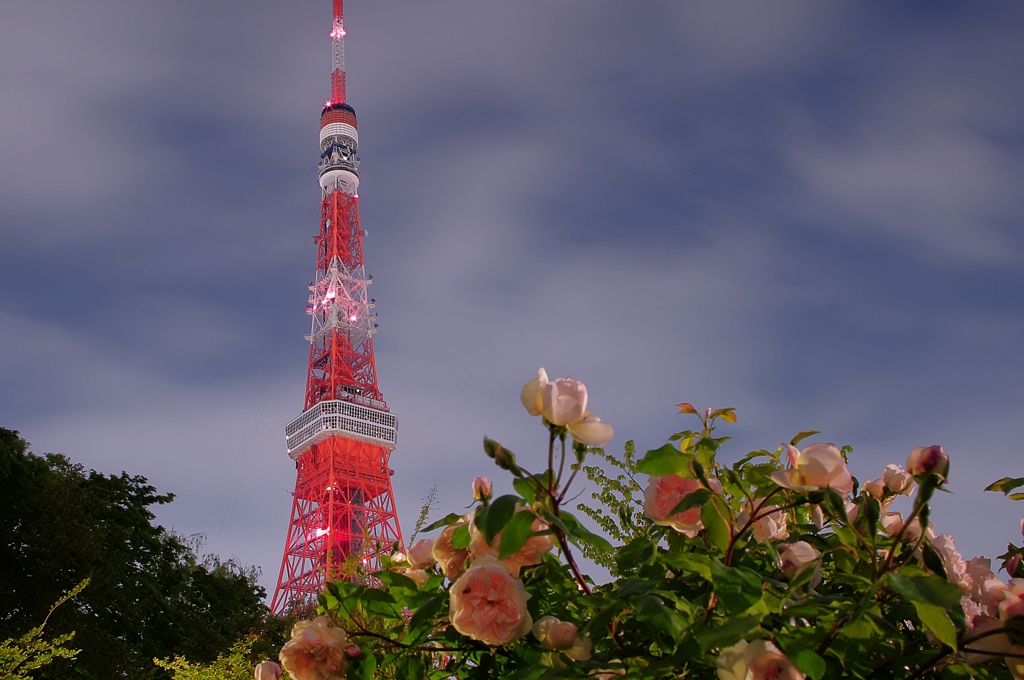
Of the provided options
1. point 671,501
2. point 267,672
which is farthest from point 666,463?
point 267,672

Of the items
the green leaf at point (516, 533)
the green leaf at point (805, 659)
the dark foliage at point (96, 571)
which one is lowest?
the green leaf at point (805, 659)

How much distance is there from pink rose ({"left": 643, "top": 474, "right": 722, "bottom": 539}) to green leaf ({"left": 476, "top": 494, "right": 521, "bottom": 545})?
0.40m

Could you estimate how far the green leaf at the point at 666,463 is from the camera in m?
1.53

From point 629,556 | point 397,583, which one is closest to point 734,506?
point 629,556

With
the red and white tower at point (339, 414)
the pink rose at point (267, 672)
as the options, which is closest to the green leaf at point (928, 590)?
the pink rose at point (267, 672)

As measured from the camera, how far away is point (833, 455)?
1.39m

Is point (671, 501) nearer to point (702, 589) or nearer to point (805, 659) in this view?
point (702, 589)

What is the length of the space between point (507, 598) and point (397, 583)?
31 cm

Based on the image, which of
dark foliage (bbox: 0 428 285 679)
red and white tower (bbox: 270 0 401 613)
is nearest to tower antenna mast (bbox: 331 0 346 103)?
red and white tower (bbox: 270 0 401 613)

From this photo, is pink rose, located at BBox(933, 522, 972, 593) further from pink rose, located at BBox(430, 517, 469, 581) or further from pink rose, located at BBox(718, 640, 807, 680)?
pink rose, located at BBox(430, 517, 469, 581)

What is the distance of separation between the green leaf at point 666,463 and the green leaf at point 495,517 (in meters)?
0.31

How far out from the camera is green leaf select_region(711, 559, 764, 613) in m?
1.26

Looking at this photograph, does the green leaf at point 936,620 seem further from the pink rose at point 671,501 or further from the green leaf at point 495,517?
the green leaf at point 495,517

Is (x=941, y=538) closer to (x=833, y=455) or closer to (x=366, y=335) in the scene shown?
(x=833, y=455)
